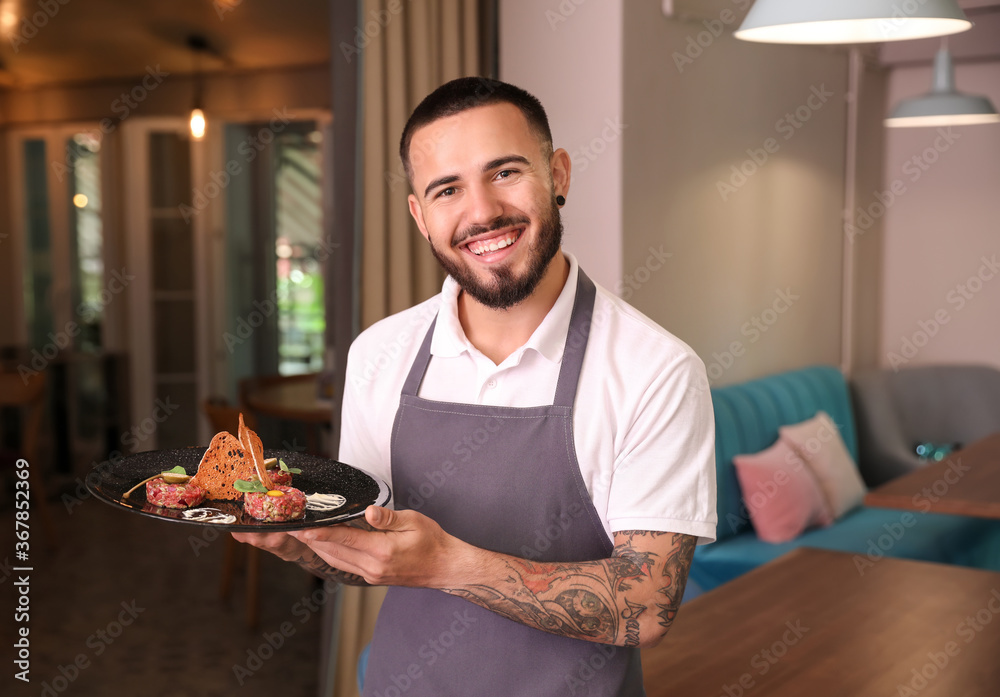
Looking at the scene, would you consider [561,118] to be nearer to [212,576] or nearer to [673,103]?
[673,103]

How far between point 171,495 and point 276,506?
0.16 m

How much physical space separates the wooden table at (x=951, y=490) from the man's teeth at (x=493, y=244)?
1992 millimetres

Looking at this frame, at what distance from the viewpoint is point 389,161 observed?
2.98m

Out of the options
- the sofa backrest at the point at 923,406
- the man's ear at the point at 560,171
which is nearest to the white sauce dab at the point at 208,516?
the man's ear at the point at 560,171

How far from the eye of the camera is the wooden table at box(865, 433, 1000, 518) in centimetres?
296

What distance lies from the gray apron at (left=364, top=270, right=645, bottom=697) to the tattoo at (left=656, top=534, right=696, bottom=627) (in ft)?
0.50

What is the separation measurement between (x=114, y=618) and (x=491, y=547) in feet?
10.2

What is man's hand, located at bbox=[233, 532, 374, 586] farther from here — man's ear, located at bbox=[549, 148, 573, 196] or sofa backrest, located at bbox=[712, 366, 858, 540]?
A: sofa backrest, located at bbox=[712, 366, 858, 540]

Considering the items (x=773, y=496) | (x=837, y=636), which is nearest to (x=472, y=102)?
(x=837, y=636)

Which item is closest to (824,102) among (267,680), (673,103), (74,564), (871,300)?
(871,300)

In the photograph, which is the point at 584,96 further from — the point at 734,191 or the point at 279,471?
the point at 279,471

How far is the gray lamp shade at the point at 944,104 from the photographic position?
350cm

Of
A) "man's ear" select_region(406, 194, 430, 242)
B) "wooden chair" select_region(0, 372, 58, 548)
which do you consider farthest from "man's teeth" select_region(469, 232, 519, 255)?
"wooden chair" select_region(0, 372, 58, 548)

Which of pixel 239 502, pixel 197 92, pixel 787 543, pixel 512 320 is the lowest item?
pixel 787 543
